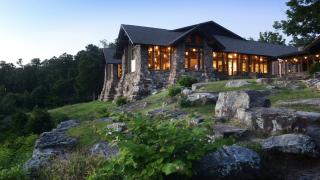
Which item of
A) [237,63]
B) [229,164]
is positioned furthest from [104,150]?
[237,63]

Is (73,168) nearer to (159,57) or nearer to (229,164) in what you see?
(229,164)

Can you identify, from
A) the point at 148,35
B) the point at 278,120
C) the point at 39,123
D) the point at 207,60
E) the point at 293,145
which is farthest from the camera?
the point at 207,60

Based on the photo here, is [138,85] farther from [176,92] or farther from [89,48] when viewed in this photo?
[89,48]

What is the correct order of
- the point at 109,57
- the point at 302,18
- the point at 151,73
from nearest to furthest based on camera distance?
the point at 302,18 → the point at 151,73 → the point at 109,57

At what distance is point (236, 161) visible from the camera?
351 inches

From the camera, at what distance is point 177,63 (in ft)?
133

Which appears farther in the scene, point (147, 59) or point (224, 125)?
point (147, 59)

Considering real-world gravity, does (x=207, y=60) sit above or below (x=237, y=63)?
above

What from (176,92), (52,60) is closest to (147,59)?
(176,92)

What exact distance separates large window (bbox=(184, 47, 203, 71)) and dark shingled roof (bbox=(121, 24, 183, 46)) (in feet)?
8.11

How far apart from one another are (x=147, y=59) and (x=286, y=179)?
3181 centimetres

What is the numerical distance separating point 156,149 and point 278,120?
5725mm

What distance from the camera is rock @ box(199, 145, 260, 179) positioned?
28.5 feet

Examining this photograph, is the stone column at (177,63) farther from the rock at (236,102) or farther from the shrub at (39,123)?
the rock at (236,102)
